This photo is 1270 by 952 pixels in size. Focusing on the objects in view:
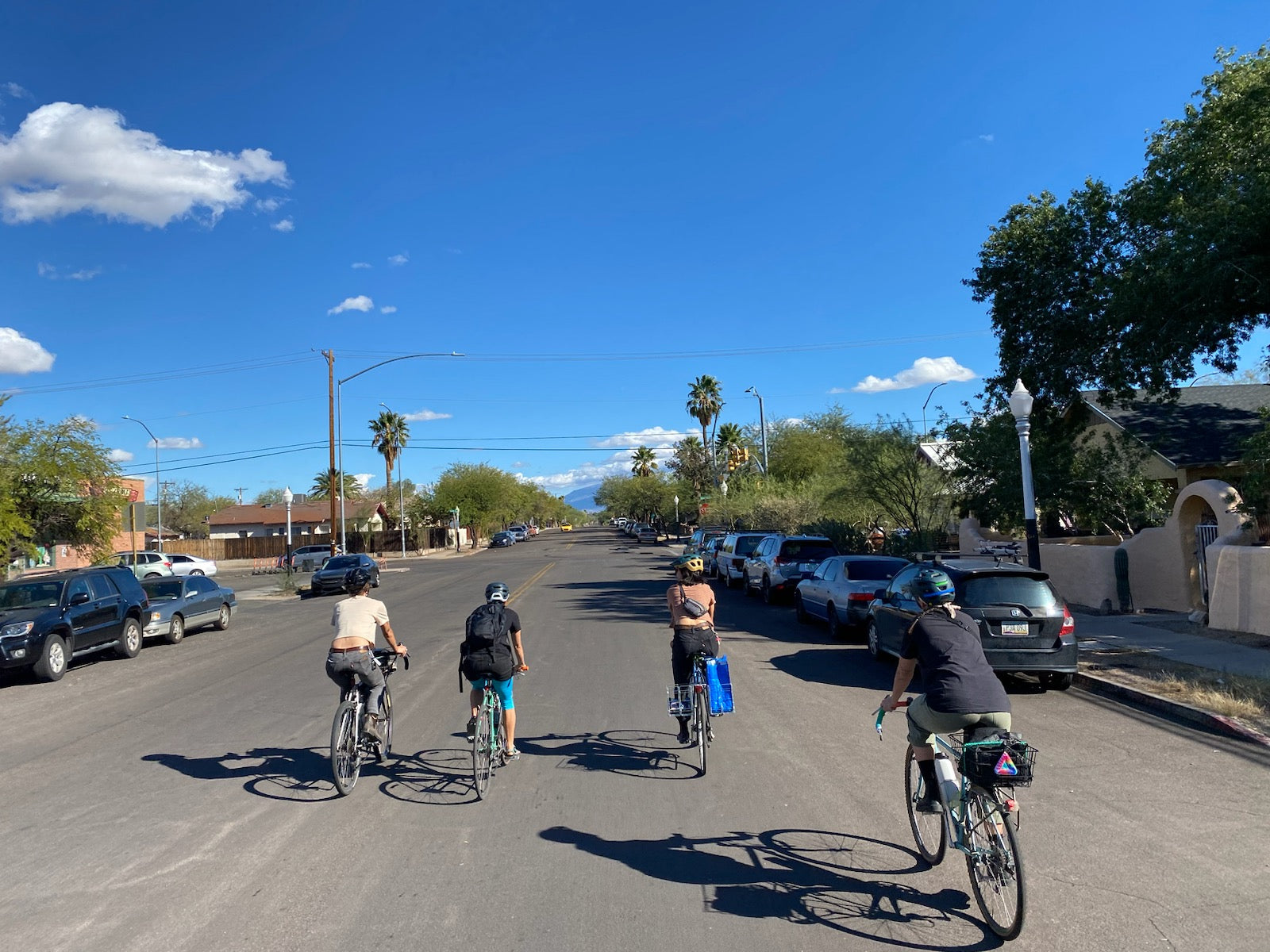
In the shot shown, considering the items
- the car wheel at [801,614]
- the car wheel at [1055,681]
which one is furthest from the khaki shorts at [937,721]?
the car wheel at [801,614]

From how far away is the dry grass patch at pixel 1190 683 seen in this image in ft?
29.0

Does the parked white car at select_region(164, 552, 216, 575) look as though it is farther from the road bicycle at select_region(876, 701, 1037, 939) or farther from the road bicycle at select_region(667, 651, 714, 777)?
the road bicycle at select_region(876, 701, 1037, 939)

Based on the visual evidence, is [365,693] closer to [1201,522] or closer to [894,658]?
[894,658]

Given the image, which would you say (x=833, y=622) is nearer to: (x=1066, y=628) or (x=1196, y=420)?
(x=1066, y=628)

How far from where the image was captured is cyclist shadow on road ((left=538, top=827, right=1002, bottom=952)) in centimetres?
455

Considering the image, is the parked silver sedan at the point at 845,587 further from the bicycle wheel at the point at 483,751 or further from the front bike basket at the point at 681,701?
the bicycle wheel at the point at 483,751

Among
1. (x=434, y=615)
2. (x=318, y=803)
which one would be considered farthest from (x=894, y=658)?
(x=434, y=615)

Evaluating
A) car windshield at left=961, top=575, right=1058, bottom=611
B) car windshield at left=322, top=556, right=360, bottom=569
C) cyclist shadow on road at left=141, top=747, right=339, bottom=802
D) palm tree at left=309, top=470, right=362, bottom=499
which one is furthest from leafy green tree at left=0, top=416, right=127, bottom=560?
palm tree at left=309, top=470, right=362, bottom=499

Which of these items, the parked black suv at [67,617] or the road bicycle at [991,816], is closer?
the road bicycle at [991,816]

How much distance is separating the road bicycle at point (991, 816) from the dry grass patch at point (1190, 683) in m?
5.13

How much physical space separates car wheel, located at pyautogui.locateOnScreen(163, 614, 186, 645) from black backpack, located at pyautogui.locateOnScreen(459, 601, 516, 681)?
1352cm

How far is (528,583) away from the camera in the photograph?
3098cm

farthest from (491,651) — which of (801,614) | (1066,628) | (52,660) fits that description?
(801,614)

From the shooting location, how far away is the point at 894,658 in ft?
41.1
